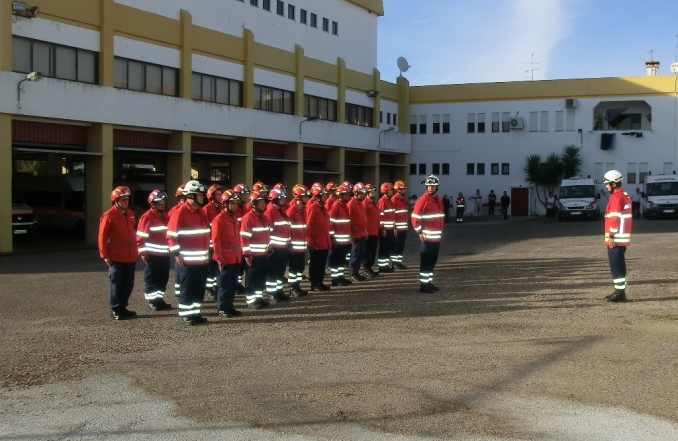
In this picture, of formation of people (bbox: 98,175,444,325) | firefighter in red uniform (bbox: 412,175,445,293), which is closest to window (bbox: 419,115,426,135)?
formation of people (bbox: 98,175,444,325)

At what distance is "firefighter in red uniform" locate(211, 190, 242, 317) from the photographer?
11422 millimetres

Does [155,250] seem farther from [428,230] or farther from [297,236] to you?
[428,230]

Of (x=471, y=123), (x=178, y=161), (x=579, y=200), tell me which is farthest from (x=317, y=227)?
(x=471, y=123)

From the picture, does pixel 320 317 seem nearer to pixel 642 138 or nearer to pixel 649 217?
pixel 649 217

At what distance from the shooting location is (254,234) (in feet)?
41.2

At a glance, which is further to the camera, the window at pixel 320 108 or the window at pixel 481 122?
the window at pixel 481 122

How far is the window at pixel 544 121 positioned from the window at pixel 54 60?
3404cm

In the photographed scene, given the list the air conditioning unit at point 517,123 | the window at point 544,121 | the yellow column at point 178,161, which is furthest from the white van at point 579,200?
the yellow column at point 178,161

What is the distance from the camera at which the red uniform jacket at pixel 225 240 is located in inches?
448

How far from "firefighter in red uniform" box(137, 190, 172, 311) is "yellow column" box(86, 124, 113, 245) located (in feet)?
49.6

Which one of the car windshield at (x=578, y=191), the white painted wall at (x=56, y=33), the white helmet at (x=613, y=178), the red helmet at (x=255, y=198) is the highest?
the white painted wall at (x=56, y=33)

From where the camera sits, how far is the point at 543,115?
175 feet

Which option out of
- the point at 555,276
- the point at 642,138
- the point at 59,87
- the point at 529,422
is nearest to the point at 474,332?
the point at 529,422

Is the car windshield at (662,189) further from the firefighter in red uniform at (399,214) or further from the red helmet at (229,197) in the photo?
the red helmet at (229,197)
